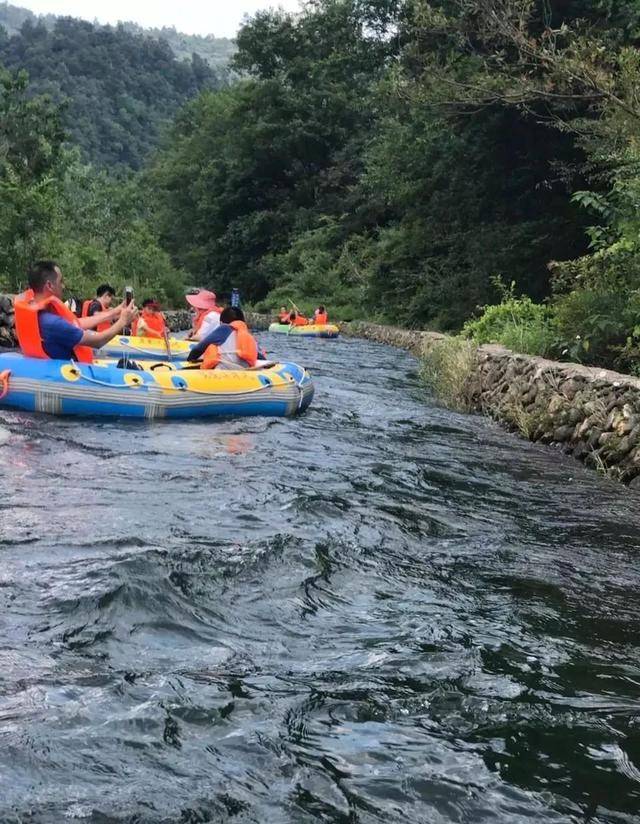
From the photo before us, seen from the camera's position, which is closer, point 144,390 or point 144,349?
point 144,390

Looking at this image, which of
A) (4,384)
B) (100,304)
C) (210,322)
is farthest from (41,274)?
(100,304)

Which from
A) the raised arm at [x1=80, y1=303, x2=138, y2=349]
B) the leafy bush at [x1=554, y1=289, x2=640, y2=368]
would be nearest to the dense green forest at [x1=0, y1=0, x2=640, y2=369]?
the leafy bush at [x1=554, y1=289, x2=640, y2=368]

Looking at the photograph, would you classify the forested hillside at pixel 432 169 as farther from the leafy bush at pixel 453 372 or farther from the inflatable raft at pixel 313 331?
the inflatable raft at pixel 313 331

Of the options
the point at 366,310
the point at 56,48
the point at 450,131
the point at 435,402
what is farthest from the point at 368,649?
the point at 56,48

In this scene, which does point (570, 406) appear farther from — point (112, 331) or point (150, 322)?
point (150, 322)

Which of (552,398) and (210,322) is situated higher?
(210,322)

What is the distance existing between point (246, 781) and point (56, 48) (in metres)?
126

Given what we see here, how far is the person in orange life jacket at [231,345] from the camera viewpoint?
38.7 feet

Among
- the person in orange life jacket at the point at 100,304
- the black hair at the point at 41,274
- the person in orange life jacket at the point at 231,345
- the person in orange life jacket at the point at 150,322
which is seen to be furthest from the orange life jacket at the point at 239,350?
the person in orange life jacket at the point at 150,322

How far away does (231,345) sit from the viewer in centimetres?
1193

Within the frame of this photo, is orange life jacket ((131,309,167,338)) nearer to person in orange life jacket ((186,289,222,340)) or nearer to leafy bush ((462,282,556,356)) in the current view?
person in orange life jacket ((186,289,222,340))

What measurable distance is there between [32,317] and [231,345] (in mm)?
2692

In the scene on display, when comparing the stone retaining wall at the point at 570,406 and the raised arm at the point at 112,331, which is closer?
the stone retaining wall at the point at 570,406

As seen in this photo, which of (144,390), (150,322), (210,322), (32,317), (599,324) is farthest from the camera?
(150,322)
